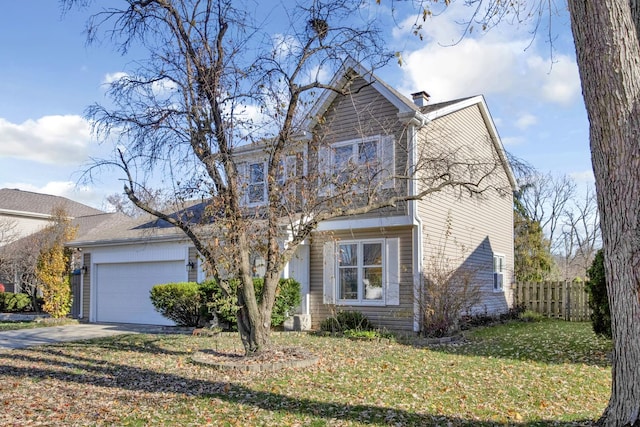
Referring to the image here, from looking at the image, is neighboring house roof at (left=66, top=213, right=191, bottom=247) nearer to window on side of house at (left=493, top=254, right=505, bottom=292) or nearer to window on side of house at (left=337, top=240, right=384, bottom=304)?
window on side of house at (left=337, top=240, right=384, bottom=304)

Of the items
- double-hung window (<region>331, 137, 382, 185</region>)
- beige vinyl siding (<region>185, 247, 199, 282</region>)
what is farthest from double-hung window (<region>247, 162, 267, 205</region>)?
beige vinyl siding (<region>185, 247, 199, 282</region>)

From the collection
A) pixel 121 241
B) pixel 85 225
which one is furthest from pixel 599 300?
pixel 85 225

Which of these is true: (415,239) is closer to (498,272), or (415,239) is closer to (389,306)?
(389,306)

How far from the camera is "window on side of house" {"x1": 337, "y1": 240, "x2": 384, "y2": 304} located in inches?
585

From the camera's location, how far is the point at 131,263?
19672 millimetres

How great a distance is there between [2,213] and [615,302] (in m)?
33.5

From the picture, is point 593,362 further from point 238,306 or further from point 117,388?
point 117,388

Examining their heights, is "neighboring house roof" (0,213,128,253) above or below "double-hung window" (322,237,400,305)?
above

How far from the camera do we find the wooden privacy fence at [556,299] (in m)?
19.0

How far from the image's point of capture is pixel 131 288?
1961 centimetres

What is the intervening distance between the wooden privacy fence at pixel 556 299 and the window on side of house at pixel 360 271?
8428 millimetres

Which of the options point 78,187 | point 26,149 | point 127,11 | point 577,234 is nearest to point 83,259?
point 26,149

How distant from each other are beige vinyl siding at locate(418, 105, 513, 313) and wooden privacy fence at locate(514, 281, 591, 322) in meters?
0.62

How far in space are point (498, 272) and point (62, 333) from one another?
48.6 feet
